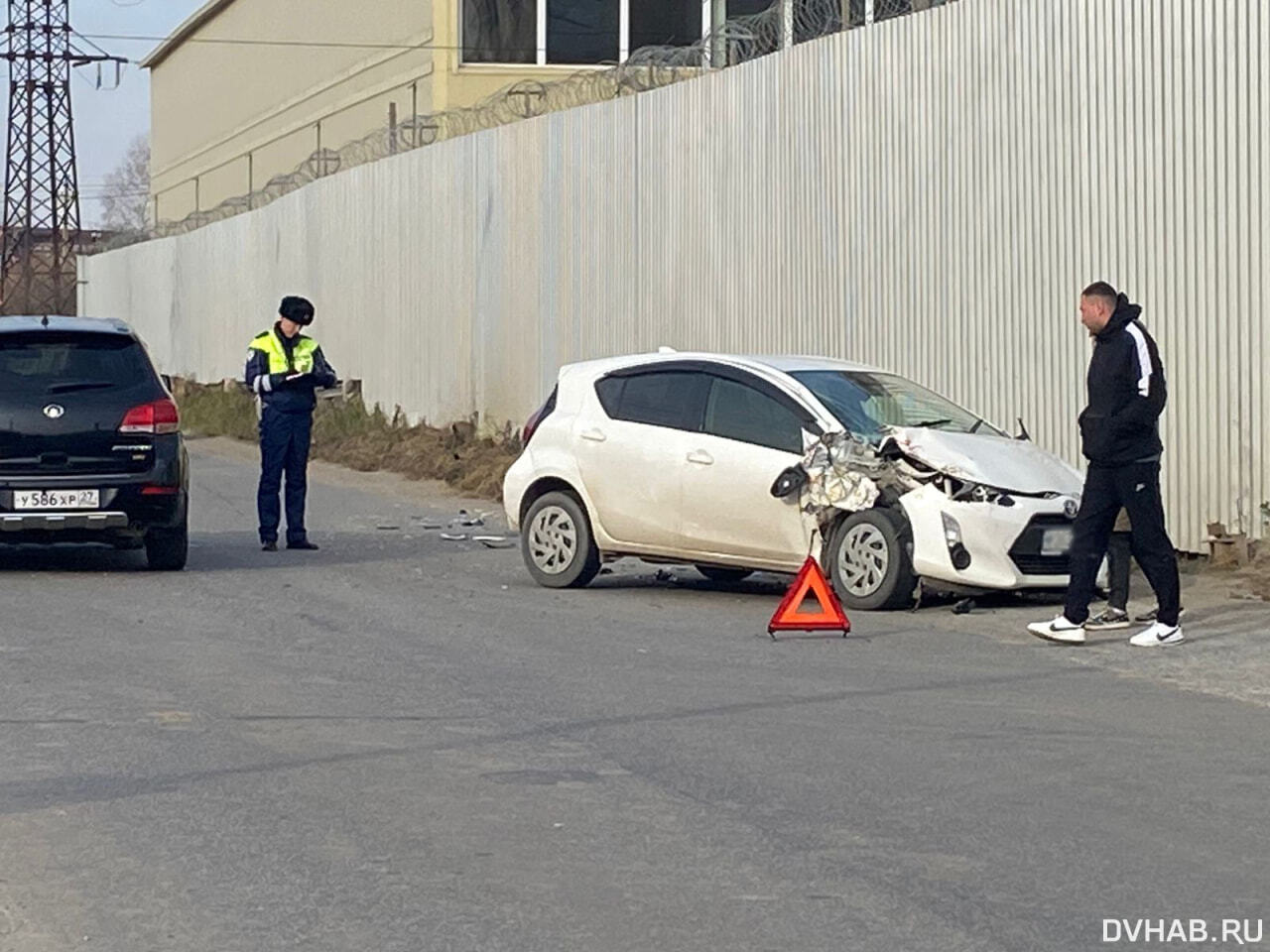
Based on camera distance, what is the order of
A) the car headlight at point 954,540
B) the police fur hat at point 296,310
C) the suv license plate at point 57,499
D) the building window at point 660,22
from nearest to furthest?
the car headlight at point 954,540 < the suv license plate at point 57,499 < the police fur hat at point 296,310 < the building window at point 660,22

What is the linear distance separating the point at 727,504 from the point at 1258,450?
3582 millimetres

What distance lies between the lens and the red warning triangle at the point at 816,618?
39.7 ft

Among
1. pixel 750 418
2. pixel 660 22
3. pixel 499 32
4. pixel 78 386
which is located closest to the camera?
pixel 750 418

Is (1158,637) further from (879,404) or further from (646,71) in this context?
(646,71)

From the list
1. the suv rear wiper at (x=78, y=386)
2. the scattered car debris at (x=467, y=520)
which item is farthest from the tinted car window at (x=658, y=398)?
the scattered car debris at (x=467, y=520)

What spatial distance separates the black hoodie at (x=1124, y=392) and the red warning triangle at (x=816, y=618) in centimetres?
155

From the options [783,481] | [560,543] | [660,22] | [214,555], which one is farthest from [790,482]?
[660,22]

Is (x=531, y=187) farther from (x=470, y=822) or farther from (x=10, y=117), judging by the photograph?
(x=10, y=117)

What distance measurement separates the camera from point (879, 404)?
1406cm

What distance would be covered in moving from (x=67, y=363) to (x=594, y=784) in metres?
8.36

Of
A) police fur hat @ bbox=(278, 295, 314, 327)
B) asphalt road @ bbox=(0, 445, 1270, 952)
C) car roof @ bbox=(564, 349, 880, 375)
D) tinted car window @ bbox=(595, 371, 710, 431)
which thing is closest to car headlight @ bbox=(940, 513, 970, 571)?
asphalt road @ bbox=(0, 445, 1270, 952)

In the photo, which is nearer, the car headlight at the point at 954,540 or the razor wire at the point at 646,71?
the car headlight at the point at 954,540

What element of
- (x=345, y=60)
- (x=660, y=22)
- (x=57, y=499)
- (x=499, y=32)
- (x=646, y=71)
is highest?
(x=345, y=60)

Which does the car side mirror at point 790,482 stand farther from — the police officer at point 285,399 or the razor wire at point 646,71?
the razor wire at point 646,71
